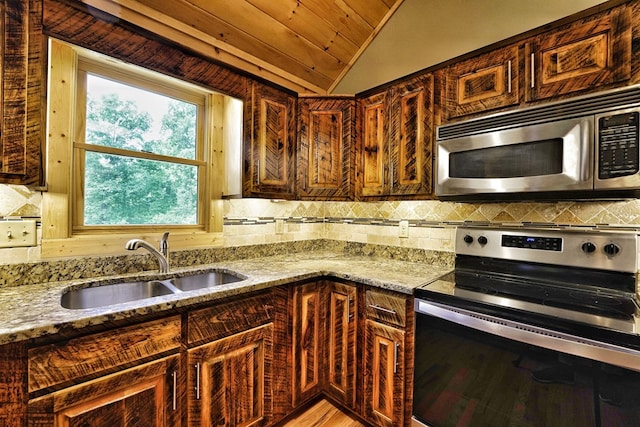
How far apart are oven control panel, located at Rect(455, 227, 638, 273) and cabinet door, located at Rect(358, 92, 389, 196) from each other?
0.62 m

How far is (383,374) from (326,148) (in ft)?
4.95

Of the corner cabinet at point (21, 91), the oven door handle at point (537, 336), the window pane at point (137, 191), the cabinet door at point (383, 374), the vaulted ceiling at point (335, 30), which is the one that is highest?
the vaulted ceiling at point (335, 30)

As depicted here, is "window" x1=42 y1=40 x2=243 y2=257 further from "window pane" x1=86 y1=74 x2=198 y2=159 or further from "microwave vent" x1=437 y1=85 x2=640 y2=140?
"microwave vent" x1=437 y1=85 x2=640 y2=140

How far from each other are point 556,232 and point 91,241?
2.45 metres

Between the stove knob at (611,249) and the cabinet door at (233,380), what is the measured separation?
5.59 ft

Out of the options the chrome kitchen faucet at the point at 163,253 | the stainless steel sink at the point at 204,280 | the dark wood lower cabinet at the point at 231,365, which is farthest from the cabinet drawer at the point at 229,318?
the chrome kitchen faucet at the point at 163,253

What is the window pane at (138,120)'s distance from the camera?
1612 millimetres

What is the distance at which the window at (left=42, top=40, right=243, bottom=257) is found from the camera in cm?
146

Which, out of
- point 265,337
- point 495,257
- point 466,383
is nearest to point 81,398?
point 265,337

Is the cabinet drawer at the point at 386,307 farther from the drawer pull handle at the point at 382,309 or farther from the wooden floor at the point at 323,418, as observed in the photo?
the wooden floor at the point at 323,418

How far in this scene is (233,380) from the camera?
4.67ft

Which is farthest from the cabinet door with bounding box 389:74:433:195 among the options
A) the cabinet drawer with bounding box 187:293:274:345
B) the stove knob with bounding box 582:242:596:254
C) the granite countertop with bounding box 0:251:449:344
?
the cabinet drawer with bounding box 187:293:274:345

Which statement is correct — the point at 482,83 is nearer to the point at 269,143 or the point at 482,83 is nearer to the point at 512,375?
the point at 269,143

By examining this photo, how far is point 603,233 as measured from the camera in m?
1.39
